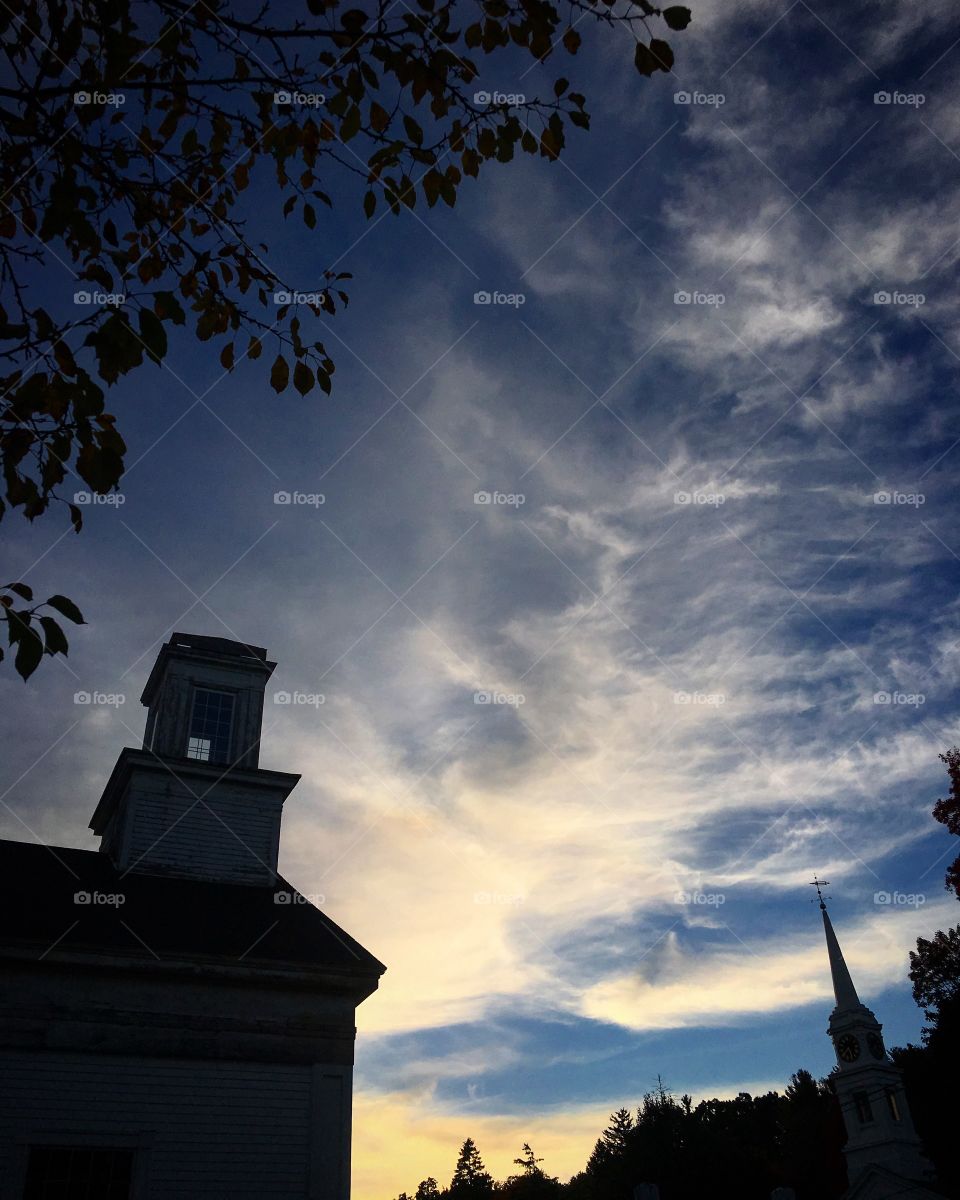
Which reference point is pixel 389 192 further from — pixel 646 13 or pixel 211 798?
pixel 211 798

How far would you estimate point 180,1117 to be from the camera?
14.7m

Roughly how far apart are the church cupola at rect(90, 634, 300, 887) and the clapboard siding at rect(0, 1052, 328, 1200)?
522 centimetres

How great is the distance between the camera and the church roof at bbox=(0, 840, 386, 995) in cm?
1566

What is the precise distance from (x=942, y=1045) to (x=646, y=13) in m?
36.6

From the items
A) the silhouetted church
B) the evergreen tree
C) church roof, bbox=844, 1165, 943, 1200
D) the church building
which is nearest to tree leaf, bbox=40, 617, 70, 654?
the silhouetted church

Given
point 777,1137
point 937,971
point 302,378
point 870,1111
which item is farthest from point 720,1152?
point 302,378

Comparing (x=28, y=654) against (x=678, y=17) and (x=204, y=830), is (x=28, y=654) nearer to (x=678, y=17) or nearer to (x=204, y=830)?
(x=678, y=17)

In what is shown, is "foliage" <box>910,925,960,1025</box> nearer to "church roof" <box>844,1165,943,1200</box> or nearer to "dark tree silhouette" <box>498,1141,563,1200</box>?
"church roof" <box>844,1165,943,1200</box>

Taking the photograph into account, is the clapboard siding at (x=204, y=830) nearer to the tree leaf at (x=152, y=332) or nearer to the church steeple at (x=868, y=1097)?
the tree leaf at (x=152, y=332)

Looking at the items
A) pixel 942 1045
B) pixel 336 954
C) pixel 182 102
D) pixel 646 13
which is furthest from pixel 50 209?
pixel 942 1045

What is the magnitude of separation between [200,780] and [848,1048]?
147 feet

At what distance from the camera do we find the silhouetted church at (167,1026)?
1410 centimetres

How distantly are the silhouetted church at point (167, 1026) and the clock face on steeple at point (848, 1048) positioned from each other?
138ft

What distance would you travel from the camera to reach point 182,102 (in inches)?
214
